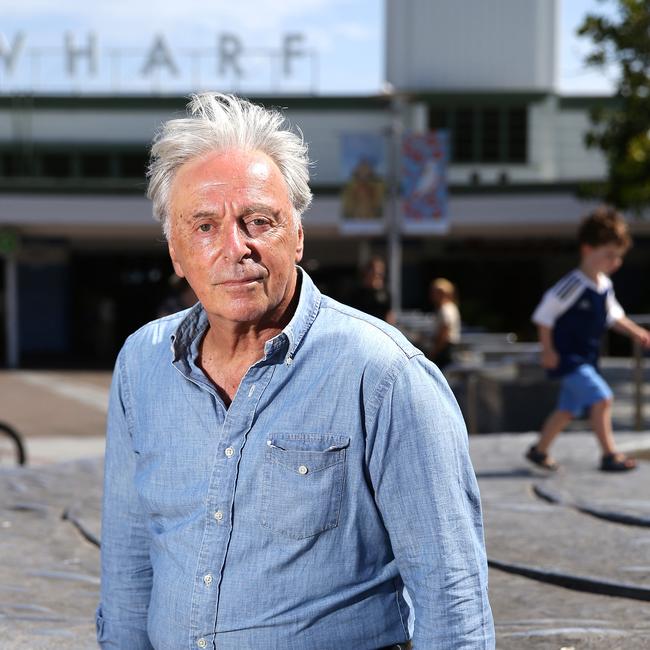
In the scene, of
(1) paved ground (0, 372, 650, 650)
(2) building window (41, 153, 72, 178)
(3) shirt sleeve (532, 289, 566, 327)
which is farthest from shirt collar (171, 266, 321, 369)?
(2) building window (41, 153, 72, 178)

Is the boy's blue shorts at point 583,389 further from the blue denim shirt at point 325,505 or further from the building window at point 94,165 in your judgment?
the building window at point 94,165

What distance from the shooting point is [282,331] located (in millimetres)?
2205

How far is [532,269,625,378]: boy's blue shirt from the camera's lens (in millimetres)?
7023

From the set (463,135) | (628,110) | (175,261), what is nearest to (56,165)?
(463,135)

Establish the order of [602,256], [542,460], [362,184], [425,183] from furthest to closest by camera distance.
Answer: [362,184] < [425,183] < [542,460] < [602,256]

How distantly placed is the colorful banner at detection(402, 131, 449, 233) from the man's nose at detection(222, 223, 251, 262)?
1950 cm

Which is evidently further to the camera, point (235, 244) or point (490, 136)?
point (490, 136)

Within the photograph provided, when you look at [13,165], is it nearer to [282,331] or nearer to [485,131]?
[485,131]

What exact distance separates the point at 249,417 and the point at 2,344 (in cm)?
2851

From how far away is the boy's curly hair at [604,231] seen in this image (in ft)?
22.8

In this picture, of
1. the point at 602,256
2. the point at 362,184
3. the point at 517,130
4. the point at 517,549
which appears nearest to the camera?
the point at 517,549

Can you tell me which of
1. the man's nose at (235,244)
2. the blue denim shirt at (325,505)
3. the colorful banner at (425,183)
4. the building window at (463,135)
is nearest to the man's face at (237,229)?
the man's nose at (235,244)

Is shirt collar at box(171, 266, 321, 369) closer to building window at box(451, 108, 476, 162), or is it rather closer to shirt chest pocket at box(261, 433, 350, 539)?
shirt chest pocket at box(261, 433, 350, 539)

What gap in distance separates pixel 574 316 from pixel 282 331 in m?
5.12
